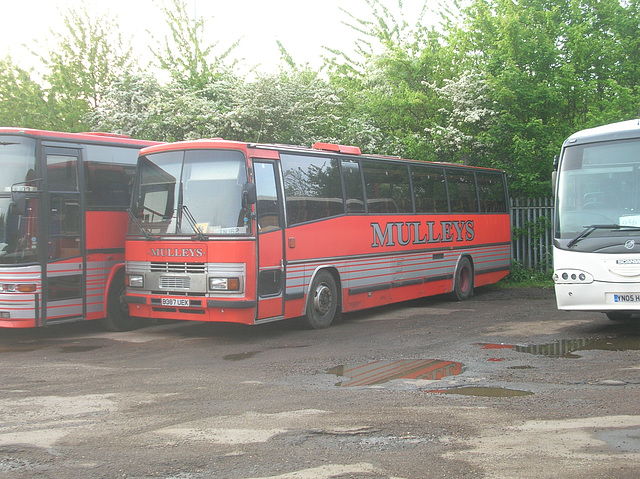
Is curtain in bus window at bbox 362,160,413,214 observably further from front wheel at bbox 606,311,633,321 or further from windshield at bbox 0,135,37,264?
windshield at bbox 0,135,37,264

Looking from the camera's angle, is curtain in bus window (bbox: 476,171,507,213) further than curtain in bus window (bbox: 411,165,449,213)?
Yes

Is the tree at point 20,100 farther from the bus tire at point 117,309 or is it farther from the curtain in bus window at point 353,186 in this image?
the curtain in bus window at point 353,186

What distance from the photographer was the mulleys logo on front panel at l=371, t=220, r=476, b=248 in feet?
48.8

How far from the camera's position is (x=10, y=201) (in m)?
11.4

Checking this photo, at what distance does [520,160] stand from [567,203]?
8857mm

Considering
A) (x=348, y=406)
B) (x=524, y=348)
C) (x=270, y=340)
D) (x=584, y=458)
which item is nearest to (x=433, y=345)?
(x=524, y=348)

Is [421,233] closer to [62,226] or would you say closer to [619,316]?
[619,316]

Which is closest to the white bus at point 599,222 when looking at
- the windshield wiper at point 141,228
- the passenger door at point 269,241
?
the passenger door at point 269,241

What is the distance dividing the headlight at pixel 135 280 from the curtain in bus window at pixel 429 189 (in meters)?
6.39

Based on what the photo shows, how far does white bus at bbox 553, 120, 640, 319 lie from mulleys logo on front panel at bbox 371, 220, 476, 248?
377cm

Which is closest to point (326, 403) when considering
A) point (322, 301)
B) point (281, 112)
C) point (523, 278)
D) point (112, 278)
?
point (322, 301)

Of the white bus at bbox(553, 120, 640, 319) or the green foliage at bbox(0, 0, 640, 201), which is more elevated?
the green foliage at bbox(0, 0, 640, 201)

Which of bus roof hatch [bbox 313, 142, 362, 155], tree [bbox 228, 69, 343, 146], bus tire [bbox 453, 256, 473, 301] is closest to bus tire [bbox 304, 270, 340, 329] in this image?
bus roof hatch [bbox 313, 142, 362, 155]

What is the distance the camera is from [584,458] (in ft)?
17.7
